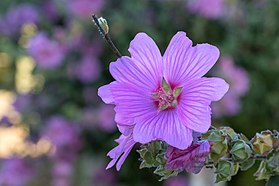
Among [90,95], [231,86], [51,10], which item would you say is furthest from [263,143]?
[51,10]

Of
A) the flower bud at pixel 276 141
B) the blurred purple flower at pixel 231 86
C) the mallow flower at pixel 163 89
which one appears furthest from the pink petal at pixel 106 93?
the blurred purple flower at pixel 231 86

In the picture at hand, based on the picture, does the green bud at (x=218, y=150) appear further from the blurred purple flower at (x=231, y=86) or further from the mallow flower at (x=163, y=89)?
the blurred purple flower at (x=231, y=86)

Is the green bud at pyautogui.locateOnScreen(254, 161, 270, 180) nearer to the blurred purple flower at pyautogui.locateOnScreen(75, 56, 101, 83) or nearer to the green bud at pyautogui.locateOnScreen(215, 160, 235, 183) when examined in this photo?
the green bud at pyautogui.locateOnScreen(215, 160, 235, 183)

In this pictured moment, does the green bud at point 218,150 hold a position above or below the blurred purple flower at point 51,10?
below

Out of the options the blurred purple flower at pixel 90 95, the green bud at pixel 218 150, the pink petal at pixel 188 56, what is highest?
the blurred purple flower at pixel 90 95

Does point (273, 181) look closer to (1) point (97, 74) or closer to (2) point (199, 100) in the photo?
(2) point (199, 100)

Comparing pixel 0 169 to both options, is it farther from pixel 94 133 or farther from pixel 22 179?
pixel 94 133

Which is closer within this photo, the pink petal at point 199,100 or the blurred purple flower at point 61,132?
the pink petal at point 199,100

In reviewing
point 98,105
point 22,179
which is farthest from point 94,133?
point 22,179
